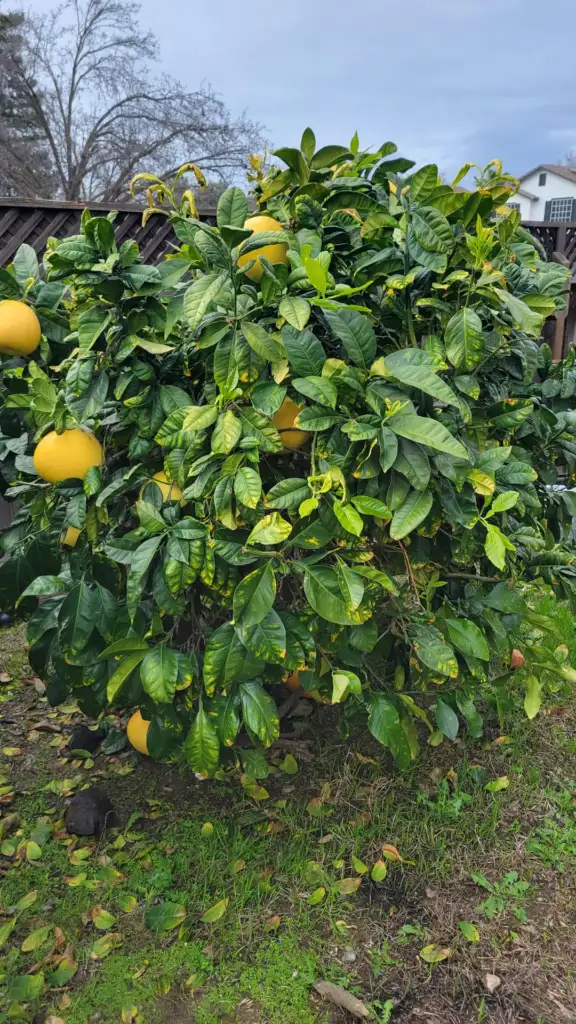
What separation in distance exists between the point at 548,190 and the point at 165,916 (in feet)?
162

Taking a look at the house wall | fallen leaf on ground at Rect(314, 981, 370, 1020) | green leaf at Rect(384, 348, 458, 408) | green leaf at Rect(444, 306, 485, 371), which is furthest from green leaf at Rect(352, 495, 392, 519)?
the house wall

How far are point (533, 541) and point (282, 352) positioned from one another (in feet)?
2.54

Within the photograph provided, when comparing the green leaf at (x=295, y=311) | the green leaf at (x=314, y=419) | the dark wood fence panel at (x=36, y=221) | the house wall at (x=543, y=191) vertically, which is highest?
the house wall at (x=543, y=191)

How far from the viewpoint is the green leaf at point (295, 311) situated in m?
1.25

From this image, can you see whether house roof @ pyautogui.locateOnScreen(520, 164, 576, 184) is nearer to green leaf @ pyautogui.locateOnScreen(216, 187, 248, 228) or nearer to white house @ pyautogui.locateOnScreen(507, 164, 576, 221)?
white house @ pyautogui.locateOnScreen(507, 164, 576, 221)

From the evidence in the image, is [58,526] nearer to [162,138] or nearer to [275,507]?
[275,507]

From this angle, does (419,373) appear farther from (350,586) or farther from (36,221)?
(36,221)

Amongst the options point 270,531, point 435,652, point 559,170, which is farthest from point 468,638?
point 559,170

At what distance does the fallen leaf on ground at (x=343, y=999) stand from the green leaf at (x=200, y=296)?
149 centimetres

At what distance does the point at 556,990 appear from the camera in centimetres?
163

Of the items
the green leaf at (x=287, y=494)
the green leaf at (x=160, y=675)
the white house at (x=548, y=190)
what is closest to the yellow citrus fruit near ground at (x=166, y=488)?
the green leaf at (x=287, y=494)

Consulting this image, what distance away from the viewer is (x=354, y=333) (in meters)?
1.35

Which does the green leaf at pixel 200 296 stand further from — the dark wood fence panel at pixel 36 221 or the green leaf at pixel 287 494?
the dark wood fence panel at pixel 36 221

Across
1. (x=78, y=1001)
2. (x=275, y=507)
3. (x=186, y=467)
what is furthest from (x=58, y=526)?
(x=78, y=1001)
